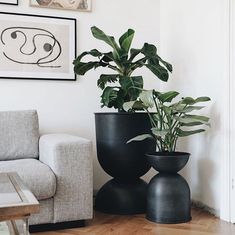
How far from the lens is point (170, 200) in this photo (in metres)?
2.33

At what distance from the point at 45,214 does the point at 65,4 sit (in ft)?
5.69

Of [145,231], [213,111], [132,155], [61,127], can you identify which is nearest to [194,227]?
[145,231]

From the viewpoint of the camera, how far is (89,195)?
2.26 metres

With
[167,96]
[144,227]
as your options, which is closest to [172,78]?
[167,96]

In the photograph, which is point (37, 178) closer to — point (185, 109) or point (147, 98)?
point (147, 98)

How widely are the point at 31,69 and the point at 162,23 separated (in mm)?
1267

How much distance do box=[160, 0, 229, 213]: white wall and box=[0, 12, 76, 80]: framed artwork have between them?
2.89 feet

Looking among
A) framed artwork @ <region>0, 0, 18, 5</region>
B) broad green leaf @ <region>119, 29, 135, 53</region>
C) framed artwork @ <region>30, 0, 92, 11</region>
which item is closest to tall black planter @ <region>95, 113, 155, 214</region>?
broad green leaf @ <region>119, 29, 135, 53</region>

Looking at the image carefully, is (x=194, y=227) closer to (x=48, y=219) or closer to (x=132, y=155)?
(x=132, y=155)

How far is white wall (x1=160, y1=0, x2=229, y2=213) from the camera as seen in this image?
8.04ft

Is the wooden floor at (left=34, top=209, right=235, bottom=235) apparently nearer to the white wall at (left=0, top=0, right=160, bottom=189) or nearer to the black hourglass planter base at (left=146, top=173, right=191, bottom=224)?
the black hourglass planter base at (left=146, top=173, right=191, bottom=224)

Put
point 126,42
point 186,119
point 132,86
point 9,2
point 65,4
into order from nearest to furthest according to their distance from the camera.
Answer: point 186,119, point 132,86, point 126,42, point 9,2, point 65,4

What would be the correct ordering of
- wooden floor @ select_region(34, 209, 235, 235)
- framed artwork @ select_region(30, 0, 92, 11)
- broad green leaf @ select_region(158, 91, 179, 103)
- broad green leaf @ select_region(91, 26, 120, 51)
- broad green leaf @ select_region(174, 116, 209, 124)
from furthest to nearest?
framed artwork @ select_region(30, 0, 92, 11)
broad green leaf @ select_region(91, 26, 120, 51)
broad green leaf @ select_region(158, 91, 179, 103)
broad green leaf @ select_region(174, 116, 209, 124)
wooden floor @ select_region(34, 209, 235, 235)

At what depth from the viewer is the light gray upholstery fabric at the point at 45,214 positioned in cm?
213
